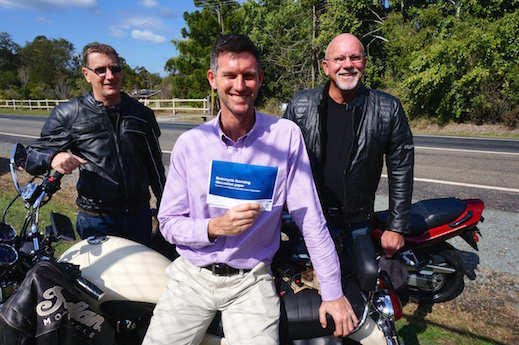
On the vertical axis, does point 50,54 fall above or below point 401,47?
above

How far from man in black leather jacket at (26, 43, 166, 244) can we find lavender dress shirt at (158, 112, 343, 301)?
1079 mm

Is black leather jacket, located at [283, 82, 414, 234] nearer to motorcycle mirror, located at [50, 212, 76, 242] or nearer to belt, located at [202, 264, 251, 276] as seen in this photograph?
belt, located at [202, 264, 251, 276]

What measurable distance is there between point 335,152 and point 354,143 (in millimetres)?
159

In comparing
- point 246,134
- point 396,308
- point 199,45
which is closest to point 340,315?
point 396,308

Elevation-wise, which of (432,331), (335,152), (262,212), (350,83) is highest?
(350,83)

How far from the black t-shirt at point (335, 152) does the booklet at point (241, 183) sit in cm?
132

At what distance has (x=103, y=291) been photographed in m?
1.82

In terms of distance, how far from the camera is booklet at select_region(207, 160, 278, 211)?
4.83 feet

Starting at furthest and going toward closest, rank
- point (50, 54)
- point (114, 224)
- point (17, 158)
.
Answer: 1. point (50, 54)
2. point (114, 224)
3. point (17, 158)

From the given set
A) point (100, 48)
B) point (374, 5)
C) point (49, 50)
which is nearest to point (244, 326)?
point (100, 48)

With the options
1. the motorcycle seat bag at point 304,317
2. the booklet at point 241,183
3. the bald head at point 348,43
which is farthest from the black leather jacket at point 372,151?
the booklet at point 241,183

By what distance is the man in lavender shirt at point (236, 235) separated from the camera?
1.69 m

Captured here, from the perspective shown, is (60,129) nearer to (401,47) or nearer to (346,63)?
(346,63)

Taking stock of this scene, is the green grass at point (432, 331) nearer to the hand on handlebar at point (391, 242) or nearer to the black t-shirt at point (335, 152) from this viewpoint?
the hand on handlebar at point (391, 242)
